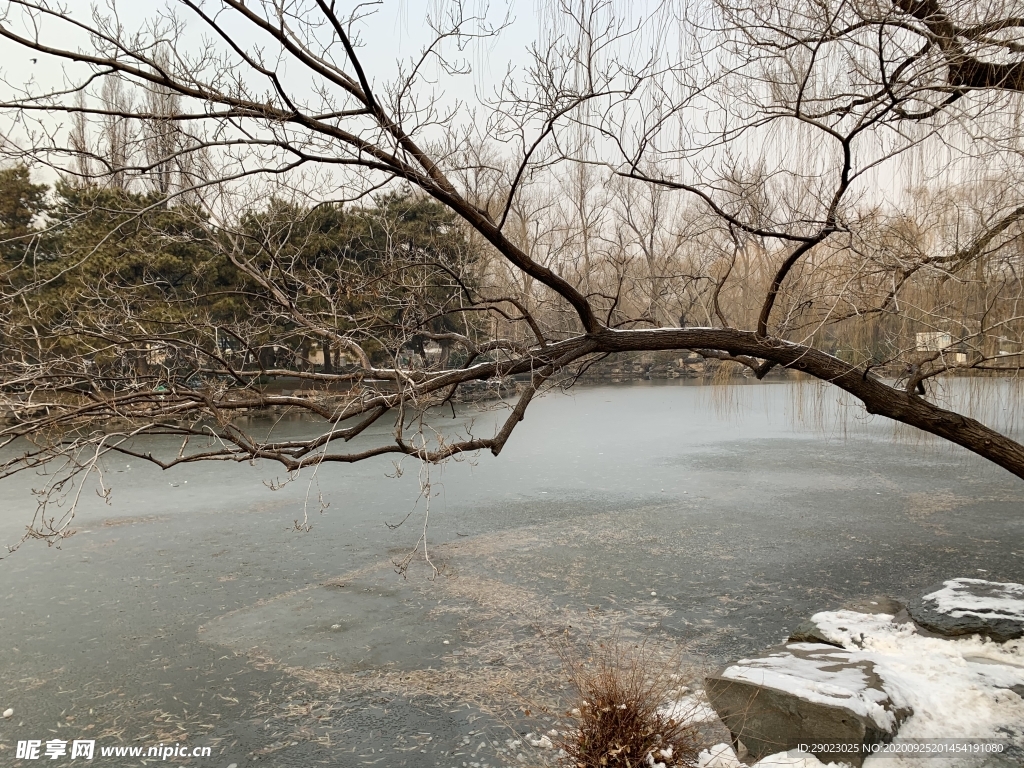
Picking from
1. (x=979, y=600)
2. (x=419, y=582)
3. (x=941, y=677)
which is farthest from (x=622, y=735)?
(x=419, y=582)

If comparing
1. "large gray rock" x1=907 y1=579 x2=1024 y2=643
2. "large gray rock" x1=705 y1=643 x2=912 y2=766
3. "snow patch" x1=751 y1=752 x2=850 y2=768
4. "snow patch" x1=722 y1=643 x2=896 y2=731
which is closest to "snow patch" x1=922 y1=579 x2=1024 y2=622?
"large gray rock" x1=907 y1=579 x2=1024 y2=643

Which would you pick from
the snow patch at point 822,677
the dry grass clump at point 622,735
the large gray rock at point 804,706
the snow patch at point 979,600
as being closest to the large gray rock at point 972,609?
the snow patch at point 979,600

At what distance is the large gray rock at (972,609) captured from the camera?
10.9 feet

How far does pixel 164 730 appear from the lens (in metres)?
2.96

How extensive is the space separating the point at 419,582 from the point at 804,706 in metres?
2.75

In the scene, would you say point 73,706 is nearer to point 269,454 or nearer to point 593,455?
point 269,454

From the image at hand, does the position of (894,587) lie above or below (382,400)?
below

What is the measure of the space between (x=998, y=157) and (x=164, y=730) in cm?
614

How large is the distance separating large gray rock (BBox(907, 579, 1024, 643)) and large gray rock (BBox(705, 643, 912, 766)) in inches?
30.3

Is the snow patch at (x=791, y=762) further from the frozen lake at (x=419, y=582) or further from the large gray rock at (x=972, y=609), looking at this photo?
the large gray rock at (x=972, y=609)

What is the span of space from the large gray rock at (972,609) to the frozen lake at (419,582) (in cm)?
54

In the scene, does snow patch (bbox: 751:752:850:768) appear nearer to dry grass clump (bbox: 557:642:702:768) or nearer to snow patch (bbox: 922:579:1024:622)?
dry grass clump (bbox: 557:642:702:768)

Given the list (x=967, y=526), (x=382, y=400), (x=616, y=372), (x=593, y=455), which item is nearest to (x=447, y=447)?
(x=382, y=400)

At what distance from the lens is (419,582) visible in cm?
474
